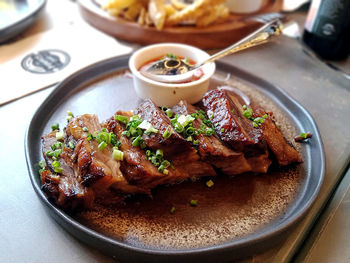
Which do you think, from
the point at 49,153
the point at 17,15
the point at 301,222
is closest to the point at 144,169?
the point at 49,153

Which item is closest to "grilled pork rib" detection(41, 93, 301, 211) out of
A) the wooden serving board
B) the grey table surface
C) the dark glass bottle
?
the grey table surface

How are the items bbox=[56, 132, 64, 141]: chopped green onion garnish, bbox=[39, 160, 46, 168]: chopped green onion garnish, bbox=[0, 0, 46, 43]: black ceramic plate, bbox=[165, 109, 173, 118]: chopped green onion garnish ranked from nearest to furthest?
bbox=[39, 160, 46, 168]: chopped green onion garnish, bbox=[56, 132, 64, 141]: chopped green onion garnish, bbox=[165, 109, 173, 118]: chopped green onion garnish, bbox=[0, 0, 46, 43]: black ceramic plate

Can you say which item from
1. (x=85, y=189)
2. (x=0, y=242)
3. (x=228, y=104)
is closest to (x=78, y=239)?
(x=85, y=189)

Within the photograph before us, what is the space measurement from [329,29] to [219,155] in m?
2.53

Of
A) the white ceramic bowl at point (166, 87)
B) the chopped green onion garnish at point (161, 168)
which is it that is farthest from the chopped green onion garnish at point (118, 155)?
the white ceramic bowl at point (166, 87)

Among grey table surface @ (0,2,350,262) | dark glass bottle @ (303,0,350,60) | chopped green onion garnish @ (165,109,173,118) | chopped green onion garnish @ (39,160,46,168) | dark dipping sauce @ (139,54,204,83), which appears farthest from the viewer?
dark glass bottle @ (303,0,350,60)

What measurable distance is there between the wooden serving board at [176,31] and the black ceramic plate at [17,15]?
615 millimetres

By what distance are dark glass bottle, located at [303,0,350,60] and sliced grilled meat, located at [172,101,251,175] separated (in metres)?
2.31

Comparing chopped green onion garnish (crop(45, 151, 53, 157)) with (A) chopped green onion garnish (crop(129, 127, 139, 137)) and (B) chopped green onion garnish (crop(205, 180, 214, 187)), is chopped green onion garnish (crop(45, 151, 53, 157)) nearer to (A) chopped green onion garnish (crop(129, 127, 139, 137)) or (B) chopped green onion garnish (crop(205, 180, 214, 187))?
(A) chopped green onion garnish (crop(129, 127, 139, 137))

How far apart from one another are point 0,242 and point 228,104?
66.2 inches

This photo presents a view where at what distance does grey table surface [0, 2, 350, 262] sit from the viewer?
72.8 inches

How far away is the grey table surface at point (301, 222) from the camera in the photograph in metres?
1.85

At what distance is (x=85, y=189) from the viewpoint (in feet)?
6.04

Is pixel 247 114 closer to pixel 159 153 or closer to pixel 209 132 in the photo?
pixel 209 132
